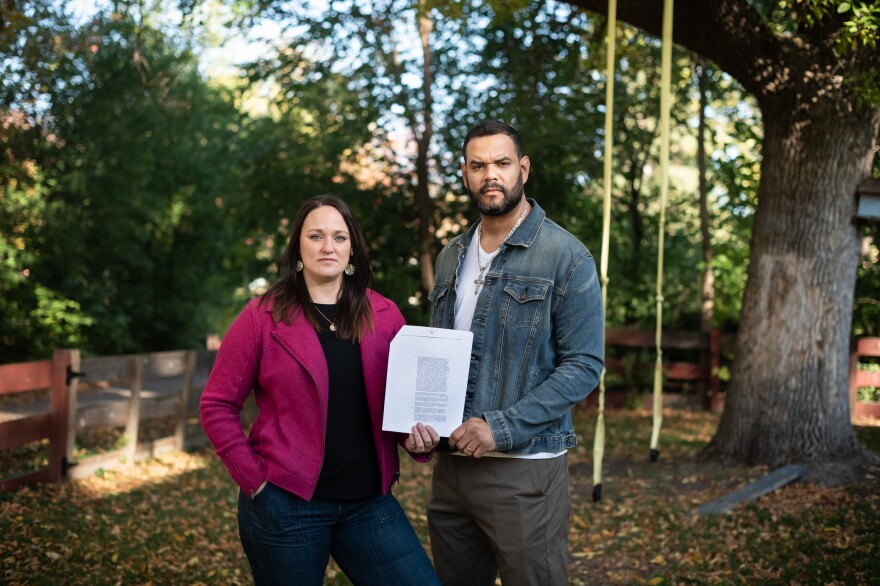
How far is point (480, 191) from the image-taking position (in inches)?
121

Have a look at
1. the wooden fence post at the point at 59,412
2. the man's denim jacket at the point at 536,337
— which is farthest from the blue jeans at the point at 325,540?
the wooden fence post at the point at 59,412

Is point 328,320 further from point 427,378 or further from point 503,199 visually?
point 503,199

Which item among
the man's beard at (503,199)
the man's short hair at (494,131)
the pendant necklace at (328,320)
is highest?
the man's short hair at (494,131)

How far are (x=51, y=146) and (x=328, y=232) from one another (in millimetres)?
11373

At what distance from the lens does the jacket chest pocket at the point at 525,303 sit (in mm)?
3041

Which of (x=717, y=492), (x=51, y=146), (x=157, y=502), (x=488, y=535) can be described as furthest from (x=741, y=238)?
(x=488, y=535)

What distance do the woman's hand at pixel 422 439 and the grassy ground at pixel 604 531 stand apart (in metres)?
2.87

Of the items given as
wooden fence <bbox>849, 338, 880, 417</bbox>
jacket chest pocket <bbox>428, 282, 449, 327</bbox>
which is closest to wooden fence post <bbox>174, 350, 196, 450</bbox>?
jacket chest pocket <bbox>428, 282, 449, 327</bbox>

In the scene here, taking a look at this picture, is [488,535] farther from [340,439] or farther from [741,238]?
[741,238]

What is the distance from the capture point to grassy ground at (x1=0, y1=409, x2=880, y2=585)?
5270 mm

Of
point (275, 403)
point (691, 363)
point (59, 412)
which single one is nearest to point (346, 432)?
point (275, 403)

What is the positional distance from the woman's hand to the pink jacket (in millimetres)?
105

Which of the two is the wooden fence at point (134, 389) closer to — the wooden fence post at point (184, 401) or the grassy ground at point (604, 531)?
the wooden fence post at point (184, 401)

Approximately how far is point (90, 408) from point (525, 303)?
6448mm
